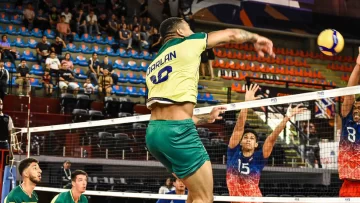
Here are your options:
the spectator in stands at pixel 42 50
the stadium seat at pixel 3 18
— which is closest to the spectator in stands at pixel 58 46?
the spectator in stands at pixel 42 50

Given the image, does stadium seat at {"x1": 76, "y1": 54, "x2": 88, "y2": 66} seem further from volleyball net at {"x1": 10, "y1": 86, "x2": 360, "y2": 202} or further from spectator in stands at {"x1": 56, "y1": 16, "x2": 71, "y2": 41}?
volleyball net at {"x1": 10, "y1": 86, "x2": 360, "y2": 202}

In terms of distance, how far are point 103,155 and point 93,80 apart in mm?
4058

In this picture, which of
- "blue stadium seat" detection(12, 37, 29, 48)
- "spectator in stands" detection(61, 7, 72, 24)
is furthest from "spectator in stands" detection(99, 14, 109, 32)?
"blue stadium seat" detection(12, 37, 29, 48)

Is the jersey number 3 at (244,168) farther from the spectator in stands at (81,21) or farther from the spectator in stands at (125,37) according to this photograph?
the spectator in stands at (125,37)

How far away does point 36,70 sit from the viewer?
19109 millimetres

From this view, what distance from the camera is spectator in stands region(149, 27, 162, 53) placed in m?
23.7

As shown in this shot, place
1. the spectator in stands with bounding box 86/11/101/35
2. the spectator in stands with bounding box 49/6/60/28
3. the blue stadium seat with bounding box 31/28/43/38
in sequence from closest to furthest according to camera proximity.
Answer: the blue stadium seat with bounding box 31/28/43/38 < the spectator in stands with bounding box 49/6/60/28 < the spectator in stands with bounding box 86/11/101/35

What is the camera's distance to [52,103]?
57.2 feet

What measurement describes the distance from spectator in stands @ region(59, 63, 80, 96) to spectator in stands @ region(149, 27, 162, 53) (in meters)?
5.46

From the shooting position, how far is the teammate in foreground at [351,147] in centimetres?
680

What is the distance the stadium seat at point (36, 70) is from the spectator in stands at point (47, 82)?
2.21ft

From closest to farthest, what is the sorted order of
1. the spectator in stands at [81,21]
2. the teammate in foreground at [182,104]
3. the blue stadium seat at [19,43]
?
the teammate in foreground at [182,104] < the blue stadium seat at [19,43] < the spectator in stands at [81,21]

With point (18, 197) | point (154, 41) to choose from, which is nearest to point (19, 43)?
point (154, 41)

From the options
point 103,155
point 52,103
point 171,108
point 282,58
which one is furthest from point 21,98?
point 282,58
